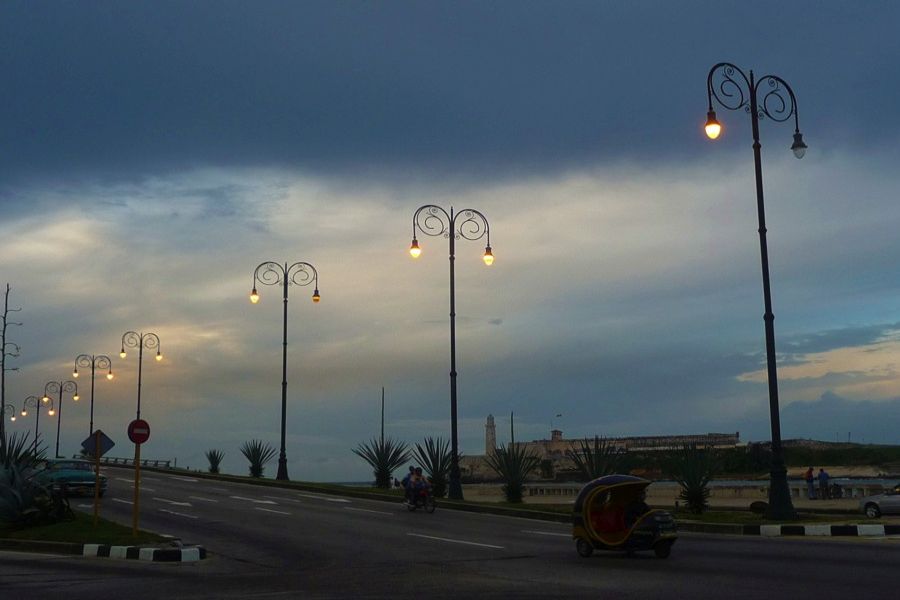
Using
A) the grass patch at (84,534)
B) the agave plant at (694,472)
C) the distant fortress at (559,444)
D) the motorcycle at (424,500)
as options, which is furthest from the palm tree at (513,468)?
the distant fortress at (559,444)

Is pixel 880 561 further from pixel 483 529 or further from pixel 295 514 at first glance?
pixel 295 514

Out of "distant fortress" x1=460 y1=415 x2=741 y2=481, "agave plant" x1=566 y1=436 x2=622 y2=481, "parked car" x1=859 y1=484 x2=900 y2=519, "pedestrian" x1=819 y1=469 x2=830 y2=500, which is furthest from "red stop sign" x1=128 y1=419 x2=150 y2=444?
"distant fortress" x1=460 y1=415 x2=741 y2=481

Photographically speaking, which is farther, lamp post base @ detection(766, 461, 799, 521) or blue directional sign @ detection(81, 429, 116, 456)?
blue directional sign @ detection(81, 429, 116, 456)

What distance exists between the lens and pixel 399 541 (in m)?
19.7

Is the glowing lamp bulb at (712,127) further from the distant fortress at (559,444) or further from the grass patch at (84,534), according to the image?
the distant fortress at (559,444)

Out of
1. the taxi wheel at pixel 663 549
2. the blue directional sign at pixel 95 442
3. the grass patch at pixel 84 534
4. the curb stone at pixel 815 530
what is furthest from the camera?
the blue directional sign at pixel 95 442

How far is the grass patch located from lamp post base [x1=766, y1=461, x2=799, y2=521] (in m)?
12.8

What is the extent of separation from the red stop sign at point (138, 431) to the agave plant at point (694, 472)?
494 inches

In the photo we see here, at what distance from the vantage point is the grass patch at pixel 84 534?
19.1m

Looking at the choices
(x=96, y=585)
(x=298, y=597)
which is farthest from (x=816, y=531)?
(x=96, y=585)

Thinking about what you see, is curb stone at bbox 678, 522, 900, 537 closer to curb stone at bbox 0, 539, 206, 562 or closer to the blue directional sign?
curb stone at bbox 0, 539, 206, 562

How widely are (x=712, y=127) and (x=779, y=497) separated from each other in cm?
820

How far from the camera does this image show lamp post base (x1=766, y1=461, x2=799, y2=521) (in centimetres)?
2102

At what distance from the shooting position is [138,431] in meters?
20.6
